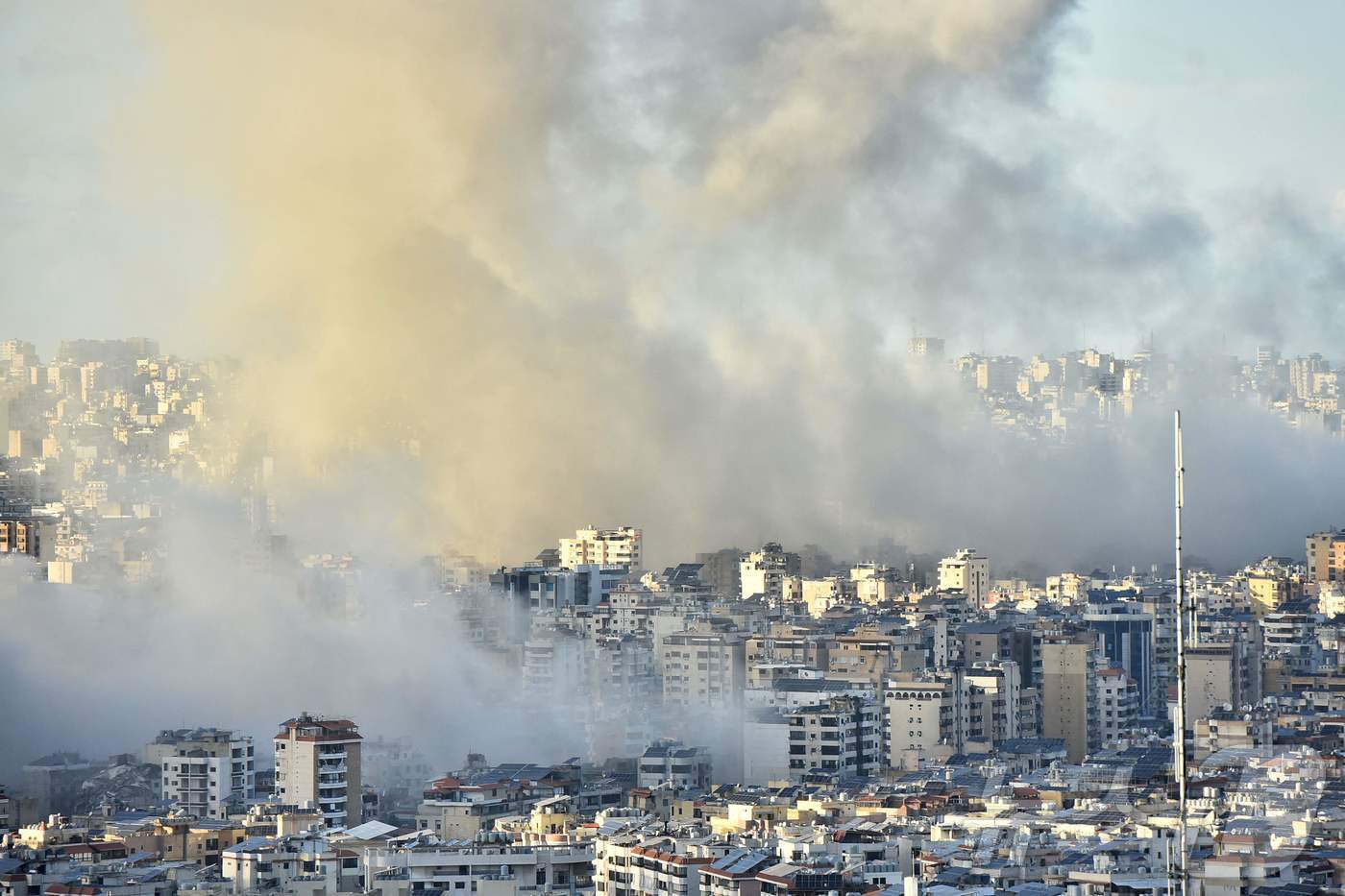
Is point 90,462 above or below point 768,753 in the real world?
above

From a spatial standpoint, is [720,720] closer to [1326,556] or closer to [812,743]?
[812,743]

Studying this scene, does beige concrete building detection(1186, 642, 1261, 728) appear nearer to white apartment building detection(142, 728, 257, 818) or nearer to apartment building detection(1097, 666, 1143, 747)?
apartment building detection(1097, 666, 1143, 747)

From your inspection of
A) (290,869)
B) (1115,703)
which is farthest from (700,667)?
(290,869)

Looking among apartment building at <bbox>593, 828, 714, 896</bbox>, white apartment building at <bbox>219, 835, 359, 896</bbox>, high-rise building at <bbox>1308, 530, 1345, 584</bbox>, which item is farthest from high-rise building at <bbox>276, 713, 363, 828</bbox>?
high-rise building at <bbox>1308, 530, 1345, 584</bbox>

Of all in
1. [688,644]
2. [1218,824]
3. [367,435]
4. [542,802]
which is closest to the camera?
[1218,824]

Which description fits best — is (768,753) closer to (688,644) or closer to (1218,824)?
(688,644)

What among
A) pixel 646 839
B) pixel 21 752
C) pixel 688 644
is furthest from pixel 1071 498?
pixel 646 839

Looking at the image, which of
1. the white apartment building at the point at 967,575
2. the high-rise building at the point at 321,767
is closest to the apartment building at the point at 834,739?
the high-rise building at the point at 321,767
